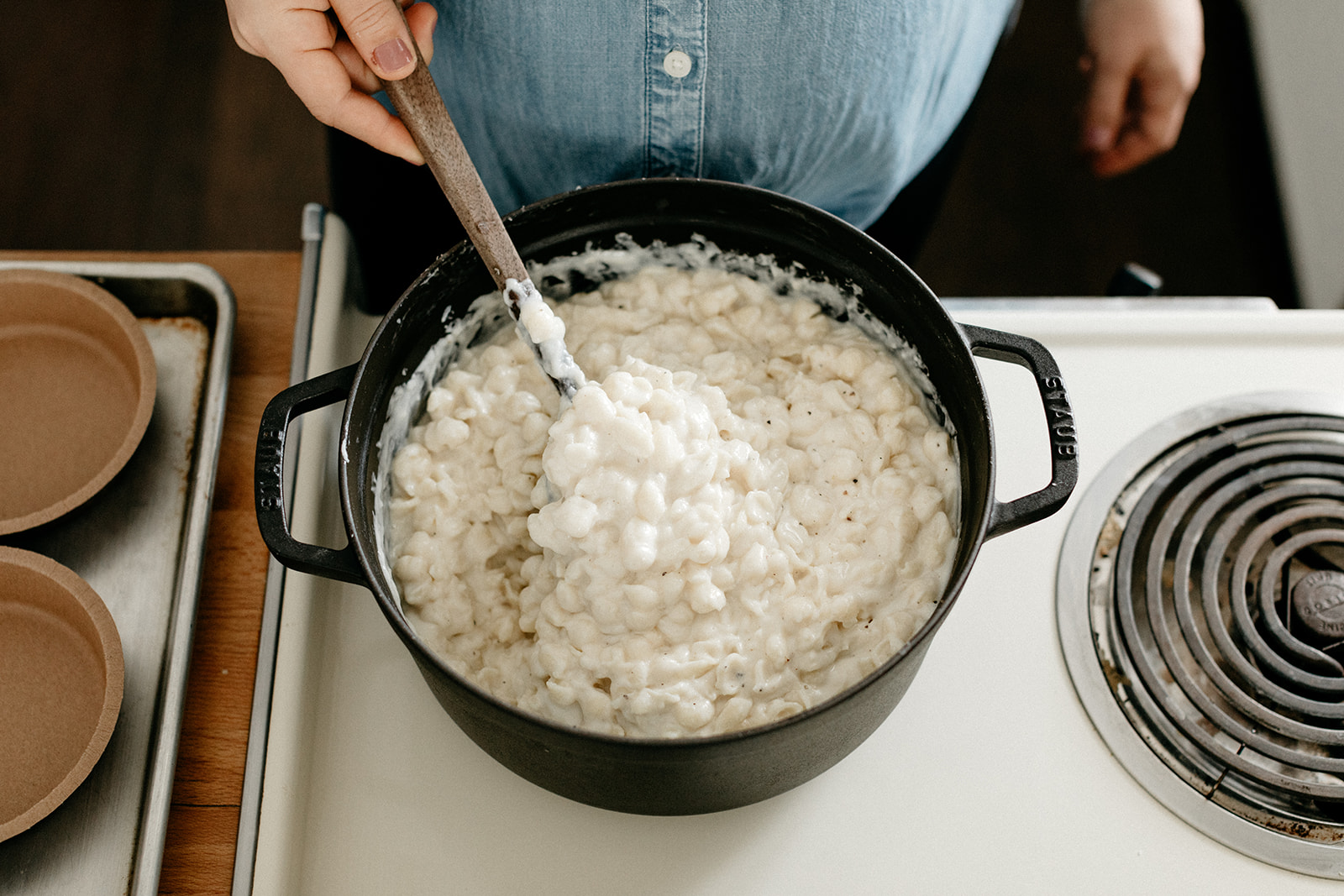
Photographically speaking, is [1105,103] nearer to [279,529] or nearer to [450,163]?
[450,163]

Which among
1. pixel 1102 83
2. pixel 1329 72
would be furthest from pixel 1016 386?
pixel 1329 72

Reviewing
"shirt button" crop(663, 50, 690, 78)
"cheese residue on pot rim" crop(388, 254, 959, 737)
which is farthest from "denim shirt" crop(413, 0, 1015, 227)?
"cheese residue on pot rim" crop(388, 254, 959, 737)

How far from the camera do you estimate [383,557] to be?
89 cm

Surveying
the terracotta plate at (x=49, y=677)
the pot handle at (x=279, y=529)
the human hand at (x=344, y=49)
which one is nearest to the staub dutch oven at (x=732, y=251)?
the pot handle at (x=279, y=529)

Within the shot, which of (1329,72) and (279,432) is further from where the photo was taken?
(1329,72)

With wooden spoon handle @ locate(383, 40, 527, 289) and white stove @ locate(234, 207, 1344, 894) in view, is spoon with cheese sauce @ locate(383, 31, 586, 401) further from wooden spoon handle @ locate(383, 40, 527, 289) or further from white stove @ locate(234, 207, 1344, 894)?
white stove @ locate(234, 207, 1344, 894)

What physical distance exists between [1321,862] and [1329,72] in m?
1.39

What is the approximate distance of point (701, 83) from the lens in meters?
0.91

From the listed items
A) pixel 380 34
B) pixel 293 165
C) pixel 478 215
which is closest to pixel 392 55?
pixel 380 34

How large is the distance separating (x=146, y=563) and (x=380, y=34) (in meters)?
0.55

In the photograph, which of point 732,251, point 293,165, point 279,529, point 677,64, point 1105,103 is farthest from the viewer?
point 293,165

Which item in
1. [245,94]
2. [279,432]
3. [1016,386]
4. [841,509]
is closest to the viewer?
[279,432]

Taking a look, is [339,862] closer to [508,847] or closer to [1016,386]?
[508,847]

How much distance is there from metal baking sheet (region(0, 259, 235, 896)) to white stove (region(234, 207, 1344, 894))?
8 centimetres
